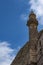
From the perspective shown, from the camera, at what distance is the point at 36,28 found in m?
24.8

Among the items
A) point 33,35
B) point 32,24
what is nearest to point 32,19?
point 32,24

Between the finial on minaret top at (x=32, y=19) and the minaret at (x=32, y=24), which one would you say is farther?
the finial on minaret top at (x=32, y=19)

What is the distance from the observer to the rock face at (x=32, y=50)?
20266 mm

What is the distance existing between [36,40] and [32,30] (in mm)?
2750

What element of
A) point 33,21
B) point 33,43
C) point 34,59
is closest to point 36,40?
point 33,43

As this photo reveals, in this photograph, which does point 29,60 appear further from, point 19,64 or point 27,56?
point 19,64

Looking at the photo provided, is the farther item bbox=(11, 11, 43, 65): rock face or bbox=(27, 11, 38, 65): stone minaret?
bbox=(27, 11, 38, 65): stone minaret

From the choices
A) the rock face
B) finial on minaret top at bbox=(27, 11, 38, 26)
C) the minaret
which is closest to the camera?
the rock face

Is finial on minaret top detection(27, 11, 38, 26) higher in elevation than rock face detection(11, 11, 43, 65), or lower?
higher

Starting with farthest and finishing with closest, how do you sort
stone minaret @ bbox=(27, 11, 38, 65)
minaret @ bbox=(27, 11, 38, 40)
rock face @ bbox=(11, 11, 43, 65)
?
1. minaret @ bbox=(27, 11, 38, 40)
2. stone minaret @ bbox=(27, 11, 38, 65)
3. rock face @ bbox=(11, 11, 43, 65)

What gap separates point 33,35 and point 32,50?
305 cm

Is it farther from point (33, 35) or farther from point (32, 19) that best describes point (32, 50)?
point (32, 19)

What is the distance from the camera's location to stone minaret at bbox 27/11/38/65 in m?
20.7

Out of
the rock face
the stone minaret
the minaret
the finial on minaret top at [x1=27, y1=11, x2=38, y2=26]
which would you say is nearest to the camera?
the rock face
